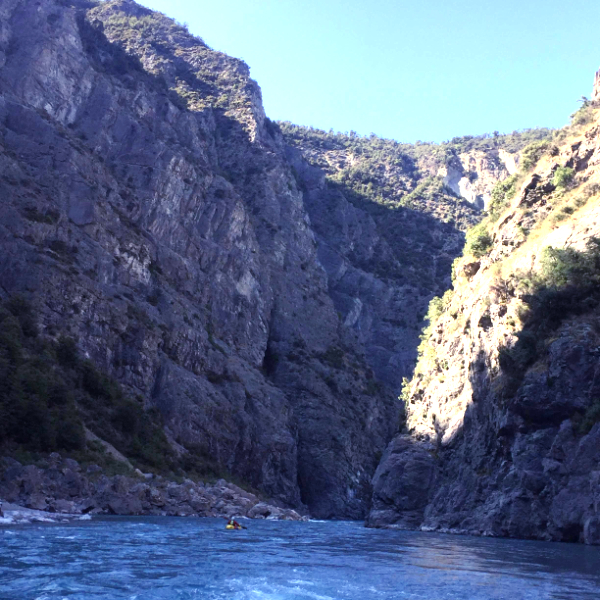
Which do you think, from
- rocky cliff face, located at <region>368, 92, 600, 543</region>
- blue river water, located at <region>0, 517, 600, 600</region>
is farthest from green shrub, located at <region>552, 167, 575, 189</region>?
blue river water, located at <region>0, 517, 600, 600</region>

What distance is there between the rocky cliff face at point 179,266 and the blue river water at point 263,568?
Answer: 32.2 meters

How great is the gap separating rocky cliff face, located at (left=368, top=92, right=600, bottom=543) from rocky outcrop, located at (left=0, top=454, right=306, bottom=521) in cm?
1263

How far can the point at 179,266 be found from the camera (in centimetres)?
7869

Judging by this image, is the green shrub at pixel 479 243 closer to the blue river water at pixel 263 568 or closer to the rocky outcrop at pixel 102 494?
the rocky outcrop at pixel 102 494

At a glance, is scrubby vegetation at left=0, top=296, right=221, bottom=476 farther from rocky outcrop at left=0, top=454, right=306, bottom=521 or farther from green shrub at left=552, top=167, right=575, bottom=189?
green shrub at left=552, top=167, right=575, bottom=189

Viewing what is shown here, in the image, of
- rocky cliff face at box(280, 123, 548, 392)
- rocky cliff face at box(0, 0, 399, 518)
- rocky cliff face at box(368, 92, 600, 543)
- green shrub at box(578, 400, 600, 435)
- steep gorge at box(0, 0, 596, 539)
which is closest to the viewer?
green shrub at box(578, 400, 600, 435)

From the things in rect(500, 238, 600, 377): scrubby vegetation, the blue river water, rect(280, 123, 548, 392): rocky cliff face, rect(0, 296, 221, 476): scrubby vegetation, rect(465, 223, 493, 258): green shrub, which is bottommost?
the blue river water

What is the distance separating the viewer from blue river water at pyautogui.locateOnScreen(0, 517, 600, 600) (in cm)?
1684

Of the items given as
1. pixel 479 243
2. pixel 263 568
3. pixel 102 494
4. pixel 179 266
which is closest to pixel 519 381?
pixel 479 243

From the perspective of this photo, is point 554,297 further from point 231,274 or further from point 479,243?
point 231,274

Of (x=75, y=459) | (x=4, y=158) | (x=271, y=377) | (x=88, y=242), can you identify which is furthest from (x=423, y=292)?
(x=75, y=459)

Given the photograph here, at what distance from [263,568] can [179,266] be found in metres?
60.2

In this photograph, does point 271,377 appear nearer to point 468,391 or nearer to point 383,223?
point 468,391

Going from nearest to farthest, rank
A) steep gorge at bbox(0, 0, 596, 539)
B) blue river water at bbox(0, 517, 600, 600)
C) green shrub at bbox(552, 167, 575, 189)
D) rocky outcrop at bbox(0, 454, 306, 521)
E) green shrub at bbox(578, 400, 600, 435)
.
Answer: blue river water at bbox(0, 517, 600, 600) < green shrub at bbox(578, 400, 600, 435) < rocky outcrop at bbox(0, 454, 306, 521) < green shrub at bbox(552, 167, 575, 189) < steep gorge at bbox(0, 0, 596, 539)
